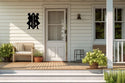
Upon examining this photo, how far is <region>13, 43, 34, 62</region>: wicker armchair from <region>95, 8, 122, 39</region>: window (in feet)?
8.80

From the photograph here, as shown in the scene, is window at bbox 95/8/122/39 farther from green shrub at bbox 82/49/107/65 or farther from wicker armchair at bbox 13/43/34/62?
wicker armchair at bbox 13/43/34/62

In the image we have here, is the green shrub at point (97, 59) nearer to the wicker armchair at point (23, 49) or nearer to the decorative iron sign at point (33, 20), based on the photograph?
the wicker armchair at point (23, 49)

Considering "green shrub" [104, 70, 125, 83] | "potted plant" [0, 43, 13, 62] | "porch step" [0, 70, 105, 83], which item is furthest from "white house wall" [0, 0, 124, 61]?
"green shrub" [104, 70, 125, 83]

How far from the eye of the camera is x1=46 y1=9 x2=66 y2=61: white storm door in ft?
32.8

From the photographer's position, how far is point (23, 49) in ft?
32.2

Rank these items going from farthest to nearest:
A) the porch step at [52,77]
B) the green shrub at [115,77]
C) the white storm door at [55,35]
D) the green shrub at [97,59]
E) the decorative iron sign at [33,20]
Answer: the white storm door at [55,35] < the decorative iron sign at [33,20] < the green shrub at [97,59] < the porch step at [52,77] < the green shrub at [115,77]

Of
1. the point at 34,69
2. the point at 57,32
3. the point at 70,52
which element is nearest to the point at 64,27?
the point at 57,32

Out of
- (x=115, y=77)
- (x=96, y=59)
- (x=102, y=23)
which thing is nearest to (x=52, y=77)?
(x=96, y=59)

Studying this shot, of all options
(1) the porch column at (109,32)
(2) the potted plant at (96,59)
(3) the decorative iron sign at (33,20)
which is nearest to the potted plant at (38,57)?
(3) the decorative iron sign at (33,20)

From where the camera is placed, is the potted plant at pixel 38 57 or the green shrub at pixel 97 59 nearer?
the green shrub at pixel 97 59

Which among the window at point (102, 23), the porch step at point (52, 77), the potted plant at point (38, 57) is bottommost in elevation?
the porch step at point (52, 77)

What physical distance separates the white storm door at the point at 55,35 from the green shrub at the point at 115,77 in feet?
11.4

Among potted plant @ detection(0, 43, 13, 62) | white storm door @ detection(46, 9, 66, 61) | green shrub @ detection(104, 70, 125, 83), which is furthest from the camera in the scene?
white storm door @ detection(46, 9, 66, 61)

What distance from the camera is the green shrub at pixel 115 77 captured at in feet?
21.3
